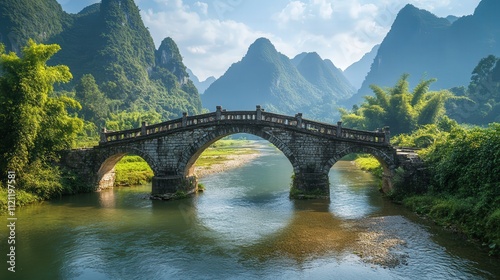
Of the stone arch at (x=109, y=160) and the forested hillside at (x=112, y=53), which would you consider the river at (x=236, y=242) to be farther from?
the forested hillside at (x=112, y=53)

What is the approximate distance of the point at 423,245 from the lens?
14.3 meters

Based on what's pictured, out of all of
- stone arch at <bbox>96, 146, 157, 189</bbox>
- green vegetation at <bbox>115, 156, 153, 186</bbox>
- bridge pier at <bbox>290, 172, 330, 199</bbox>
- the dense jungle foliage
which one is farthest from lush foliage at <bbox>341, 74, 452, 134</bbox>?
stone arch at <bbox>96, 146, 157, 189</bbox>

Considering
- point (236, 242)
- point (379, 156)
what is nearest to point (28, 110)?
point (236, 242)

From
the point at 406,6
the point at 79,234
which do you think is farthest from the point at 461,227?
the point at 406,6

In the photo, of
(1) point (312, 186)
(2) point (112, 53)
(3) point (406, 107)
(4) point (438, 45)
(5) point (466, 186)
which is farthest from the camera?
(4) point (438, 45)

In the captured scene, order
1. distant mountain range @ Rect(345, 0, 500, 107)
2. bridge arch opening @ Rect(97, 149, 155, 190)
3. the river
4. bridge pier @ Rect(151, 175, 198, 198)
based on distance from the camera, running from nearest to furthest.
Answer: the river, bridge pier @ Rect(151, 175, 198, 198), bridge arch opening @ Rect(97, 149, 155, 190), distant mountain range @ Rect(345, 0, 500, 107)

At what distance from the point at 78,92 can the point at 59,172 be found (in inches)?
2292

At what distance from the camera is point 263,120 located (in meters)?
24.6

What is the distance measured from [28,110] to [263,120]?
54.1ft

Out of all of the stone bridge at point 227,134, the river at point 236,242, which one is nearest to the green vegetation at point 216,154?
the stone bridge at point 227,134

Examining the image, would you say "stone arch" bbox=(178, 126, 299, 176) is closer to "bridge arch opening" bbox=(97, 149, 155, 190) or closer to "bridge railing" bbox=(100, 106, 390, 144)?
"bridge railing" bbox=(100, 106, 390, 144)

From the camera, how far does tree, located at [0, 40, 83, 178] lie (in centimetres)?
2228

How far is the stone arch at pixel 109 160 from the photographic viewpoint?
2589 centimetres

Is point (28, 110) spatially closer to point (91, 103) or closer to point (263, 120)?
point (263, 120)
